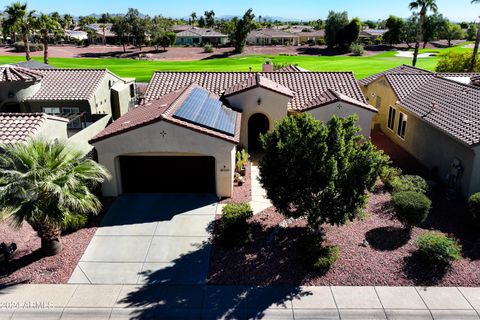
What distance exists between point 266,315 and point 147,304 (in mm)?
3446

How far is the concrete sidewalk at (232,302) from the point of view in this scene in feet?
37.5

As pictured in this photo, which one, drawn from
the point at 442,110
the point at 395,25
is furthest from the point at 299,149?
the point at 395,25

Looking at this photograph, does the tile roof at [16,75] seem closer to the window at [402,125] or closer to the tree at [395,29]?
the window at [402,125]

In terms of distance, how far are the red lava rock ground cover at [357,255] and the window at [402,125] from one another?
9.75m

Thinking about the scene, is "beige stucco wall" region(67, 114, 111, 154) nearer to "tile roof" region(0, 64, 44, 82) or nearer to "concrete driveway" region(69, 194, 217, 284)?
"concrete driveway" region(69, 194, 217, 284)

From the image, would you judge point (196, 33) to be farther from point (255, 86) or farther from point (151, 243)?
point (151, 243)

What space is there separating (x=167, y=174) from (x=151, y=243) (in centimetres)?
444

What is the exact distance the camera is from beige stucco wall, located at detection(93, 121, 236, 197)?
1758 cm

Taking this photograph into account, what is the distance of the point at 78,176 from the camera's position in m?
13.1

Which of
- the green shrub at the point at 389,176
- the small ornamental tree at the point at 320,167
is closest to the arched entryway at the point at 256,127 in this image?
the green shrub at the point at 389,176

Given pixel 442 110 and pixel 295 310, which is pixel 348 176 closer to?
pixel 295 310

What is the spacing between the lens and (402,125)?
26.5m

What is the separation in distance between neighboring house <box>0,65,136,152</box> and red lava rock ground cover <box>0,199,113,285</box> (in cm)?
1031

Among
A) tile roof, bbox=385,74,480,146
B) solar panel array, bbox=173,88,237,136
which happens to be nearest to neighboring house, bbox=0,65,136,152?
solar panel array, bbox=173,88,237,136
